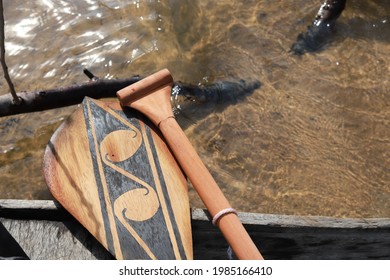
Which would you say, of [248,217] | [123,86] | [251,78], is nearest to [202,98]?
[251,78]

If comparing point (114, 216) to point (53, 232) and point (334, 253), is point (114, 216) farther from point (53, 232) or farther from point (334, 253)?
point (334, 253)

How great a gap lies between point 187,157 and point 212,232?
1.30 feet

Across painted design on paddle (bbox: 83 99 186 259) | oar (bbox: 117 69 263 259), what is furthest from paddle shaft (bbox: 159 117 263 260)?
painted design on paddle (bbox: 83 99 186 259)

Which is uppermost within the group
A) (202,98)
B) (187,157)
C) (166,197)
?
(187,157)

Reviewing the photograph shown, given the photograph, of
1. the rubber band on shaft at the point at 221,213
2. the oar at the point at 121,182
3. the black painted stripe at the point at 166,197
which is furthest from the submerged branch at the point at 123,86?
the rubber band on shaft at the point at 221,213

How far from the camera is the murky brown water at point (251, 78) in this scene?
3402mm

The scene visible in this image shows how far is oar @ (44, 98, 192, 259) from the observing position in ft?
7.51

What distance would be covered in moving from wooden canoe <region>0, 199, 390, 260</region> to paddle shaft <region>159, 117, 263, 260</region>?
9 centimetres

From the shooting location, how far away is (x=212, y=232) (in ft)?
7.96

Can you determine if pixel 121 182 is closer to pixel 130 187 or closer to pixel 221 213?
pixel 130 187

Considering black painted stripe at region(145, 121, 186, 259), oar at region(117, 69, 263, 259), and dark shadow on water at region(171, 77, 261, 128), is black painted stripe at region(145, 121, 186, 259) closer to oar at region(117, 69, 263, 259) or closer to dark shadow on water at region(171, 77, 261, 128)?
oar at region(117, 69, 263, 259)

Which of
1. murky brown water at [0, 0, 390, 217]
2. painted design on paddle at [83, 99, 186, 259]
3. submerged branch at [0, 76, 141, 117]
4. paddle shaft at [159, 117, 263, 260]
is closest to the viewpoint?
paddle shaft at [159, 117, 263, 260]

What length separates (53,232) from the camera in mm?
2318

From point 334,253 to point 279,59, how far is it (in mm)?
2035
